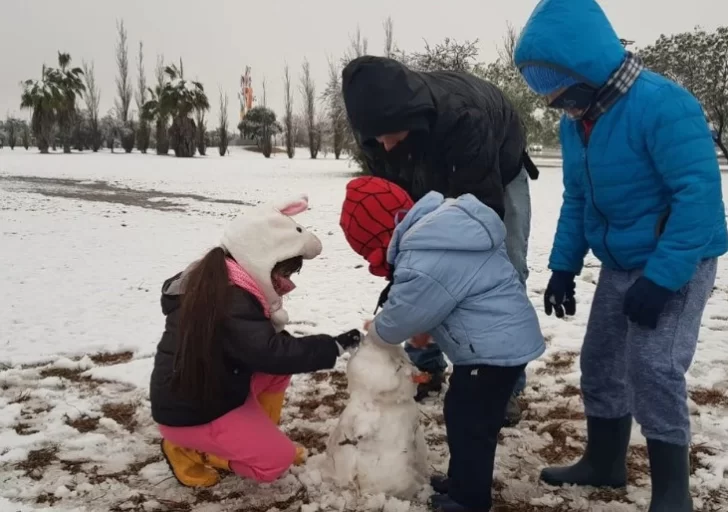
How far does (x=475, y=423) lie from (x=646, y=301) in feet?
2.19

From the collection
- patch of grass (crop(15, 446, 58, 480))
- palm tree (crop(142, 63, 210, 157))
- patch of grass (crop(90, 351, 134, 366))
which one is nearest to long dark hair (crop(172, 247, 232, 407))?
patch of grass (crop(15, 446, 58, 480))

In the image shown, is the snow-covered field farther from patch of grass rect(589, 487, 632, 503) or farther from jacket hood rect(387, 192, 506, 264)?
jacket hood rect(387, 192, 506, 264)

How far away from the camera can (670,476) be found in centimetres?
208

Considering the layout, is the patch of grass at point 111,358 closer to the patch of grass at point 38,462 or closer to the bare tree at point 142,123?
the patch of grass at point 38,462

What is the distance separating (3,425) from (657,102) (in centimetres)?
296

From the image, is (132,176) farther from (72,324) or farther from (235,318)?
(235,318)

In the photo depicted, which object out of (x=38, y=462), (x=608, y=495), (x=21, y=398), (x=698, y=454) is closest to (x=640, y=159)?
(x=608, y=495)

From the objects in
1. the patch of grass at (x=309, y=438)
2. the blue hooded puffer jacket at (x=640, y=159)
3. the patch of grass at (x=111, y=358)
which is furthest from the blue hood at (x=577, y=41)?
the patch of grass at (x=111, y=358)

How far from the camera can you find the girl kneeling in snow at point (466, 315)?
2.12 metres

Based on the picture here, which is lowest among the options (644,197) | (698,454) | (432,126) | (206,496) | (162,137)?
(206,496)

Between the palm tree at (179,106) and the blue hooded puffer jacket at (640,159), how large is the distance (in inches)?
1461

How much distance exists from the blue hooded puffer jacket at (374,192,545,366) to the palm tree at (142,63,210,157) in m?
37.0

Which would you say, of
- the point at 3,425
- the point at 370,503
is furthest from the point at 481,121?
the point at 3,425

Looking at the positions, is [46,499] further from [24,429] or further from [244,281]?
[244,281]
